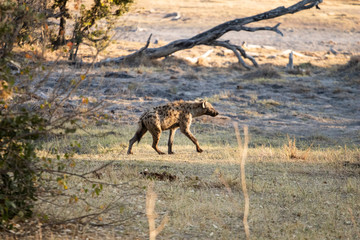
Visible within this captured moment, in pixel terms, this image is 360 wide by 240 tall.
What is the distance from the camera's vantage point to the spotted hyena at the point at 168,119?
10375mm

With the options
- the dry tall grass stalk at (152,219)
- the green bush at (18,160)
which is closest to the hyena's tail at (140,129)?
the dry tall grass stalk at (152,219)

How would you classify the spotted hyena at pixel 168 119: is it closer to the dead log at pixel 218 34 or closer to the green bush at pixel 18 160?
the green bush at pixel 18 160

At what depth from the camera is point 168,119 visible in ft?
35.0

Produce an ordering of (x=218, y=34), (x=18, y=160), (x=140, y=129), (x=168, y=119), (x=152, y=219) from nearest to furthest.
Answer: (x=18, y=160)
(x=152, y=219)
(x=140, y=129)
(x=168, y=119)
(x=218, y=34)

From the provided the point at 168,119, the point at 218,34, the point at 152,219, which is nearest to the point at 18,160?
the point at 152,219

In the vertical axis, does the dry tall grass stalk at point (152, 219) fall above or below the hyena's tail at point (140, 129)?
above

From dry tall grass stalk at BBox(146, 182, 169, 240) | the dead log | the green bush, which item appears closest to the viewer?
the green bush

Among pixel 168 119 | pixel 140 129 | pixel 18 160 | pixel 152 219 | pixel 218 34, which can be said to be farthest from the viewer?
pixel 218 34

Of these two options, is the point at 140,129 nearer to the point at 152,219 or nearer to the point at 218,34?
the point at 152,219

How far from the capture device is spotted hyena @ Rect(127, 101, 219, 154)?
408 inches

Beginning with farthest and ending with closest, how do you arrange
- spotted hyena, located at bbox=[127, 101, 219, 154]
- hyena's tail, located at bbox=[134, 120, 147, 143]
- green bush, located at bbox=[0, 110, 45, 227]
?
1. hyena's tail, located at bbox=[134, 120, 147, 143]
2. spotted hyena, located at bbox=[127, 101, 219, 154]
3. green bush, located at bbox=[0, 110, 45, 227]

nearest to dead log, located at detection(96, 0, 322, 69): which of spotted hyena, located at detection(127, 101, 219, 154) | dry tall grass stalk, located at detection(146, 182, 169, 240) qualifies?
spotted hyena, located at detection(127, 101, 219, 154)

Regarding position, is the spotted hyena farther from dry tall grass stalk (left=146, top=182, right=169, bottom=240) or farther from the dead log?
the dead log

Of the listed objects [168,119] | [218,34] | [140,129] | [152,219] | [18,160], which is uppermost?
[18,160]
